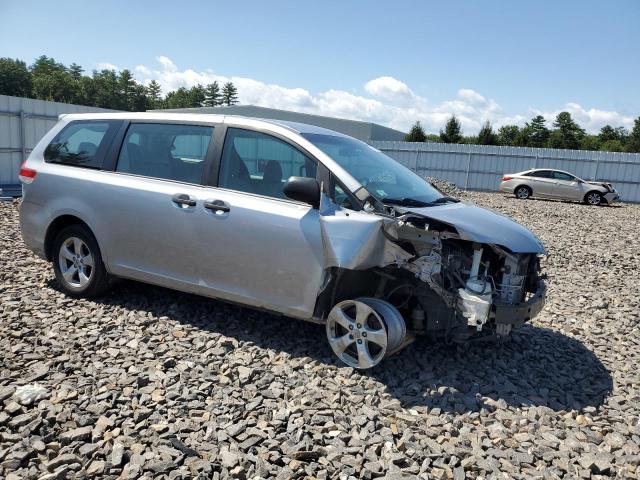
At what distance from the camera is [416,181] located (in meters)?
5.02

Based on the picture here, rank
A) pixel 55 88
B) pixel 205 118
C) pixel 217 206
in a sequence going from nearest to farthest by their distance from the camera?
pixel 217 206
pixel 205 118
pixel 55 88

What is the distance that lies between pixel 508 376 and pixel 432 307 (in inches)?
34.4

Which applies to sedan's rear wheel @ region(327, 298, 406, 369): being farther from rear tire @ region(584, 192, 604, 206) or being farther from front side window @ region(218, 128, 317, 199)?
rear tire @ region(584, 192, 604, 206)

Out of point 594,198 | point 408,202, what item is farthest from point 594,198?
point 408,202

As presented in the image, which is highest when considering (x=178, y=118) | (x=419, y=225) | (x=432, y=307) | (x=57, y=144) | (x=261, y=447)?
(x=178, y=118)

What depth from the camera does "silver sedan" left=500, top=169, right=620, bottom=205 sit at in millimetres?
21938

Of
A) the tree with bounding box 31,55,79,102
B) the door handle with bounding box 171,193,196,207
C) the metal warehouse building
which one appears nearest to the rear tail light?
the door handle with bounding box 171,193,196,207

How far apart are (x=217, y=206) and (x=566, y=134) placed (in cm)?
6574

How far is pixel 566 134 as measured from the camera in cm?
6172

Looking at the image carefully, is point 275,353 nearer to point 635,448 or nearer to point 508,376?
point 508,376

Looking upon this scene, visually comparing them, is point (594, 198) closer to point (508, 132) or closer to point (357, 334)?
point (357, 334)

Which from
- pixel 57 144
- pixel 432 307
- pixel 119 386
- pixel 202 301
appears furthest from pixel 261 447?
pixel 57 144

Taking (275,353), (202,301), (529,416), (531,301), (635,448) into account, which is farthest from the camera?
(202,301)

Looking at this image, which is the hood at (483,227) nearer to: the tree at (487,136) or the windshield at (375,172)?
the windshield at (375,172)
